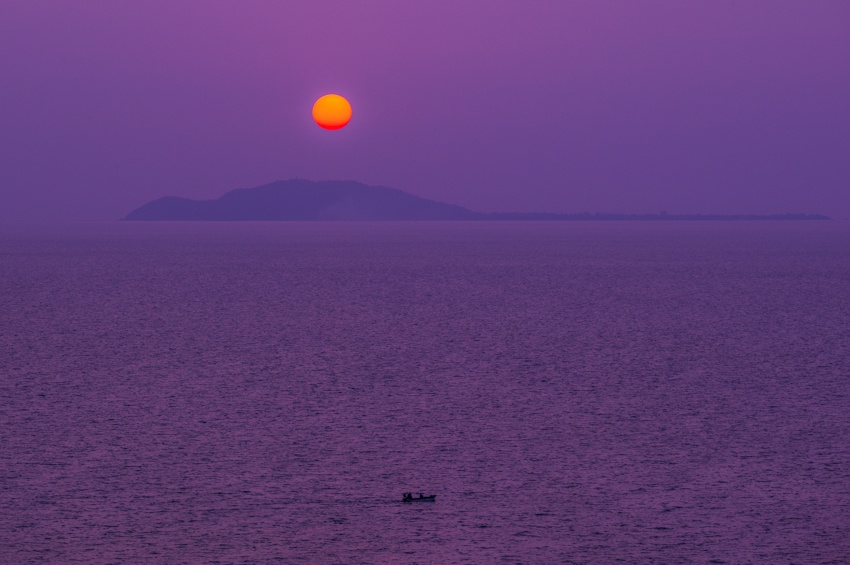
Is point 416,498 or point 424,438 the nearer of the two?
point 416,498

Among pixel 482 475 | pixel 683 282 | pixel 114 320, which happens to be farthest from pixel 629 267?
pixel 482 475

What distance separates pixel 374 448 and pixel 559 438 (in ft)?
5.40

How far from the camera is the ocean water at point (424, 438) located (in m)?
6.61

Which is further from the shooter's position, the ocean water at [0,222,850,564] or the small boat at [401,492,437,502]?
the small boat at [401,492,437,502]

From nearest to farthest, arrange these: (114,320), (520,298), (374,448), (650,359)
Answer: (374,448), (650,359), (114,320), (520,298)

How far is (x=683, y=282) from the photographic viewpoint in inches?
1330

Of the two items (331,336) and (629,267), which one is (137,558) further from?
(629,267)

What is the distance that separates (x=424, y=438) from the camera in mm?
9547

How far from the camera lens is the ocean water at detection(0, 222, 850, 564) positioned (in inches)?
260

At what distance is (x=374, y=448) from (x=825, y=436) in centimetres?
396

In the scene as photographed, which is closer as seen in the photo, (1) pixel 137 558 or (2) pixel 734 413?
(1) pixel 137 558

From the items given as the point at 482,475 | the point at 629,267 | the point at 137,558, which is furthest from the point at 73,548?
the point at 629,267

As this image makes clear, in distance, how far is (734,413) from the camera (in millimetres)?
10797

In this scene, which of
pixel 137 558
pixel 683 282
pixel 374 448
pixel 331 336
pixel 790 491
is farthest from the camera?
pixel 683 282
